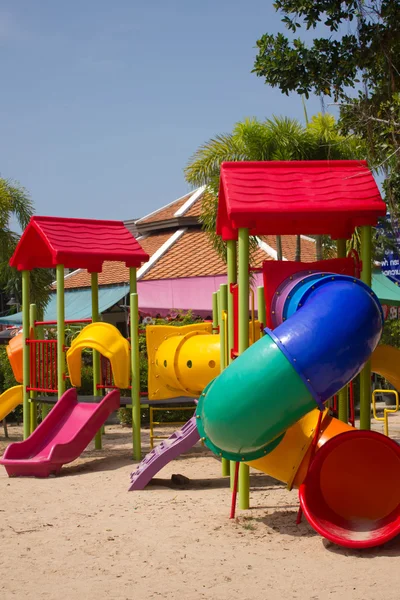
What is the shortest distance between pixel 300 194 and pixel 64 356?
17.3 feet

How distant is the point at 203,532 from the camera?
6.86 meters

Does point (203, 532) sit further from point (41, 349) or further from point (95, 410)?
point (41, 349)

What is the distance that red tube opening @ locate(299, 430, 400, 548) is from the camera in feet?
21.1

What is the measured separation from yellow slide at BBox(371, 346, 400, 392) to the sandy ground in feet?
5.17

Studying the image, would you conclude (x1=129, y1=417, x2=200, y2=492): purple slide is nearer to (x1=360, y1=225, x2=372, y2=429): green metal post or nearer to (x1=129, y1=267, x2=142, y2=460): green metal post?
(x1=129, y1=267, x2=142, y2=460): green metal post

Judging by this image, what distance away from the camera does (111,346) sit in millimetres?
10938

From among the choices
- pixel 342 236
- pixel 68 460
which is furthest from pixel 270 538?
pixel 68 460

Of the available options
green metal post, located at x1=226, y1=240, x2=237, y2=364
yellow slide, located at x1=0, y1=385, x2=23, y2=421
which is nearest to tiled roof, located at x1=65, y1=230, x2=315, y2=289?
yellow slide, located at x1=0, y1=385, x2=23, y2=421

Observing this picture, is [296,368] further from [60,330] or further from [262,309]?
[60,330]

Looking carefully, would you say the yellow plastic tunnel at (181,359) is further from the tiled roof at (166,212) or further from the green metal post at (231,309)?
the tiled roof at (166,212)

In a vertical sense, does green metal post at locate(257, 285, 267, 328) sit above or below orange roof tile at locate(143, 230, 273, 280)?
below

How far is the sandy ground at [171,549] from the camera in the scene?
5.31m

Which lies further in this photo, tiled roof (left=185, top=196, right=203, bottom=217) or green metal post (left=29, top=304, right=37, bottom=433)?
tiled roof (left=185, top=196, right=203, bottom=217)

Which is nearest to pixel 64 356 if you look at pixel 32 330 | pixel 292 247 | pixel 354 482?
pixel 32 330
